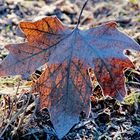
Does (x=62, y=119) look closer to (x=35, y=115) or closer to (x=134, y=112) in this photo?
(x=35, y=115)

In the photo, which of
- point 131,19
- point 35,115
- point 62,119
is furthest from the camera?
point 131,19

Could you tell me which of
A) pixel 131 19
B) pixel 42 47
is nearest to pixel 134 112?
pixel 42 47

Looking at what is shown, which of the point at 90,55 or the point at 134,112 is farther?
the point at 134,112

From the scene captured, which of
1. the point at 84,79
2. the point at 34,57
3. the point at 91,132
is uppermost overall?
the point at 34,57

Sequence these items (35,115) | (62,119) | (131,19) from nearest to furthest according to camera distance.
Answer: (62,119), (35,115), (131,19)

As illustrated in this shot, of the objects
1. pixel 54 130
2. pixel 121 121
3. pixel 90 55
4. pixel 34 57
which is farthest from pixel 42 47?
pixel 121 121

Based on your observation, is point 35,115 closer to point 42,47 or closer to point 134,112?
point 42,47

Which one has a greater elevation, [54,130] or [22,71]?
[22,71]
